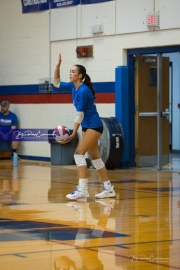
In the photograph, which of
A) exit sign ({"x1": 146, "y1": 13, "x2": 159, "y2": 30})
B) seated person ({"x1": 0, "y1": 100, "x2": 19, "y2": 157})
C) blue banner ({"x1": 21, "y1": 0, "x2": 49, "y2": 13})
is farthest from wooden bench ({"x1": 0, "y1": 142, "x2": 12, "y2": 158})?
exit sign ({"x1": 146, "y1": 13, "x2": 159, "y2": 30})

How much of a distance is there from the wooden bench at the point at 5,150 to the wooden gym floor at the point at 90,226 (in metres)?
5.04

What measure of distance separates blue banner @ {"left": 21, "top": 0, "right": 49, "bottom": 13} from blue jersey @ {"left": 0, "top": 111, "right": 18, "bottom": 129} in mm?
2912

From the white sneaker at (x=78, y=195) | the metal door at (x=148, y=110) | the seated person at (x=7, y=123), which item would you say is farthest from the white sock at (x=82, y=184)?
the seated person at (x=7, y=123)

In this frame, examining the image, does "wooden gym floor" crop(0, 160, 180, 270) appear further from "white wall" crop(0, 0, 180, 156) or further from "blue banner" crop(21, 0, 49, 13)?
"blue banner" crop(21, 0, 49, 13)

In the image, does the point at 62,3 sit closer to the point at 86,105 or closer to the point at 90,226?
the point at 86,105

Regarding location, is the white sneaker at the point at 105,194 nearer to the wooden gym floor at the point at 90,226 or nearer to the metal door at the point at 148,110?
the wooden gym floor at the point at 90,226

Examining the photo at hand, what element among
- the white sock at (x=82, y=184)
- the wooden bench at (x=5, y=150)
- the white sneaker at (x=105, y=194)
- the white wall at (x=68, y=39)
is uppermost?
the white wall at (x=68, y=39)

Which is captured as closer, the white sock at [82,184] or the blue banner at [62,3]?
the white sock at [82,184]

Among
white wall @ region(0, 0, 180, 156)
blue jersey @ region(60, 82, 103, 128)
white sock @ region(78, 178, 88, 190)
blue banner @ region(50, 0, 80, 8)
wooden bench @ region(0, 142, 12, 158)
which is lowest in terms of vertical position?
wooden bench @ region(0, 142, 12, 158)

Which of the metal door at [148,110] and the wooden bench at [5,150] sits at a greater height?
the metal door at [148,110]

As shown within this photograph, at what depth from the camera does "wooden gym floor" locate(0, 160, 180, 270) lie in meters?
6.38

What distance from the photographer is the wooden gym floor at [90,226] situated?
6.38 meters

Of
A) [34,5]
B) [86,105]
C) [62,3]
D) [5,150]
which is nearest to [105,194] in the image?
[86,105]

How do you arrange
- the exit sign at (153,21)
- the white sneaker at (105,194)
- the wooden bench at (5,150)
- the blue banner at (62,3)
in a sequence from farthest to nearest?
the wooden bench at (5,150)
the blue banner at (62,3)
the exit sign at (153,21)
the white sneaker at (105,194)
